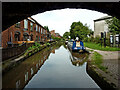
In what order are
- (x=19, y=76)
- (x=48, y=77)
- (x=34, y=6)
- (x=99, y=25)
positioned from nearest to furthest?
(x=34, y=6) < (x=48, y=77) < (x=19, y=76) < (x=99, y=25)

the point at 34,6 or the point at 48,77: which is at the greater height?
the point at 34,6

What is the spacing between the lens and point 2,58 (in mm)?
5770

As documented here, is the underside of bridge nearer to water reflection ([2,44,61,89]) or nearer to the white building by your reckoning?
water reflection ([2,44,61,89])

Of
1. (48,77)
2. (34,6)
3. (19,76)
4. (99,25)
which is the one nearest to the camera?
(34,6)

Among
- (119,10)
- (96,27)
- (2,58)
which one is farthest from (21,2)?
(96,27)

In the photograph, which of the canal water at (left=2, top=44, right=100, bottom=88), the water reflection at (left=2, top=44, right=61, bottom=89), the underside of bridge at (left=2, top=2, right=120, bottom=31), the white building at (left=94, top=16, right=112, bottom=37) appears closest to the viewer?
the underside of bridge at (left=2, top=2, right=120, bottom=31)

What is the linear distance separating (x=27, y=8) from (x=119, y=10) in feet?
8.42

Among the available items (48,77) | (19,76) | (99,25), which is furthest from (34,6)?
(99,25)

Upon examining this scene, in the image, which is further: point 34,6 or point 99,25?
point 99,25

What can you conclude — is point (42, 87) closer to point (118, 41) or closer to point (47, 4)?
point (47, 4)

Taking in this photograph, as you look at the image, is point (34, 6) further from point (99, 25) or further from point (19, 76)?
point (99, 25)

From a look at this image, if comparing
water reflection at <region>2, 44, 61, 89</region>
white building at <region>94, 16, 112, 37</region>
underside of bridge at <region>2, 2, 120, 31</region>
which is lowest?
water reflection at <region>2, 44, 61, 89</region>

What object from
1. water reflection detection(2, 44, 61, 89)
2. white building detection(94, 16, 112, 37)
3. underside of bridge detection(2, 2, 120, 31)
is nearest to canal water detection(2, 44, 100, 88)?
water reflection detection(2, 44, 61, 89)

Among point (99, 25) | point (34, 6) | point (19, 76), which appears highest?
point (99, 25)
